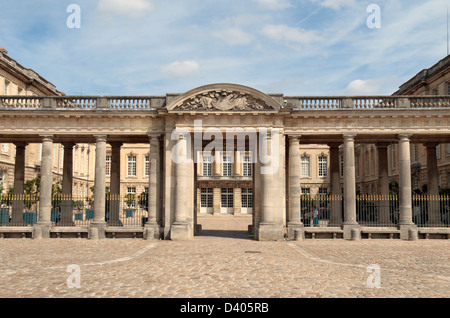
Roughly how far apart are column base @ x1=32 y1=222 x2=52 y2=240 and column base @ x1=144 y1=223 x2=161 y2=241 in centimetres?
552

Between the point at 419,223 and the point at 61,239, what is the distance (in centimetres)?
2171

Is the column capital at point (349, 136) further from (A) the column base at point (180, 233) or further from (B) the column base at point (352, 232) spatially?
(A) the column base at point (180, 233)

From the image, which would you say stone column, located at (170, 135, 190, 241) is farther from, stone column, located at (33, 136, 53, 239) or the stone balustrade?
stone column, located at (33, 136, 53, 239)

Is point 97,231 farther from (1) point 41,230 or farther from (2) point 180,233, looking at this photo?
(2) point 180,233

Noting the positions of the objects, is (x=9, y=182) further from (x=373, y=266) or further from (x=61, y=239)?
(x=373, y=266)

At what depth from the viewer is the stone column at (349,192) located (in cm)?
2320

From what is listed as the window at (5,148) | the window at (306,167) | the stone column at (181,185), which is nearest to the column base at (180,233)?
the stone column at (181,185)

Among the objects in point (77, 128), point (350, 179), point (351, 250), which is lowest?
point (351, 250)

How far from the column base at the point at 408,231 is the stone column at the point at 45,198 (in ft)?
64.4

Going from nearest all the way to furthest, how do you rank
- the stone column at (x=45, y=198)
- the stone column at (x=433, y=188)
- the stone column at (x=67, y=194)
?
the stone column at (x=45, y=198) → the stone column at (x=67, y=194) → the stone column at (x=433, y=188)

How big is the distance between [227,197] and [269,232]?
3624 centimetres
